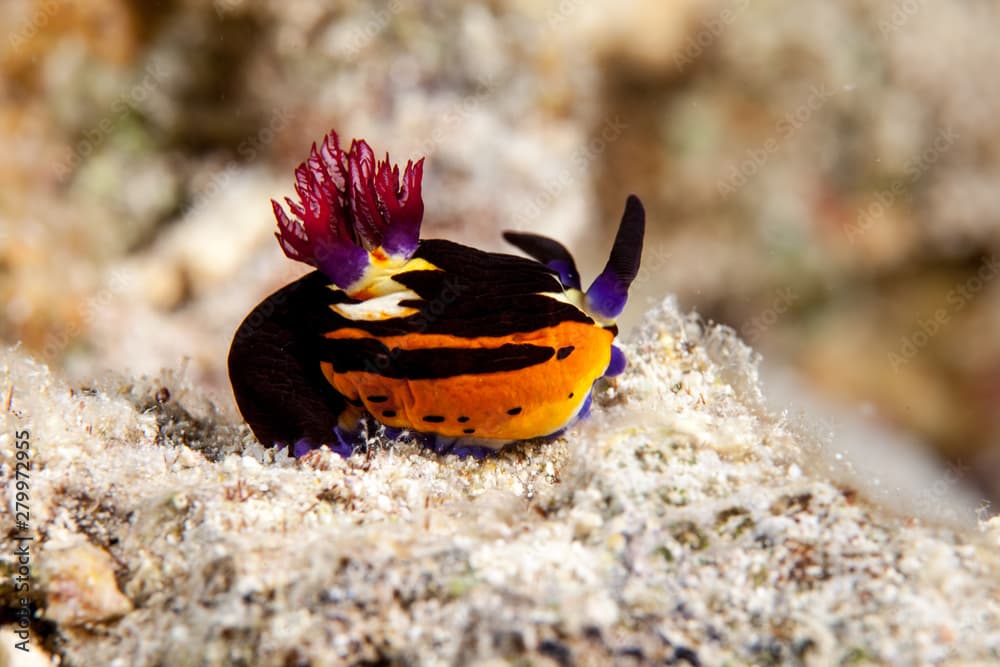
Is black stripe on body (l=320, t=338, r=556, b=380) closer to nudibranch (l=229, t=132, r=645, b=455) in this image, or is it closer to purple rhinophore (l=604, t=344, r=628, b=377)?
nudibranch (l=229, t=132, r=645, b=455)

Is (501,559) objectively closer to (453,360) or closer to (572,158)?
(453,360)

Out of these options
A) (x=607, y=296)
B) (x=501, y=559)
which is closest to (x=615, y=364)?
(x=607, y=296)

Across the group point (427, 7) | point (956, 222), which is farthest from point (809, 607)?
point (956, 222)

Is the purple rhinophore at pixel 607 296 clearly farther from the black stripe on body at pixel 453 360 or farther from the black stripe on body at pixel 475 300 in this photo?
the black stripe on body at pixel 453 360

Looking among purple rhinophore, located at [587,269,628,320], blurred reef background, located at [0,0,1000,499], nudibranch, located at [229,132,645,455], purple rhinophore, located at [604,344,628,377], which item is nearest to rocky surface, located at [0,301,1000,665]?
nudibranch, located at [229,132,645,455]

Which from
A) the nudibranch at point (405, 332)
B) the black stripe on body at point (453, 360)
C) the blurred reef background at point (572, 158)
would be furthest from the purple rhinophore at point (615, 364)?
the blurred reef background at point (572, 158)

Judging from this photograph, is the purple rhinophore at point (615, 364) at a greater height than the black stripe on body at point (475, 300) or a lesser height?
lesser

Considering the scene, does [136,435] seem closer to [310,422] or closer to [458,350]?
[310,422]
